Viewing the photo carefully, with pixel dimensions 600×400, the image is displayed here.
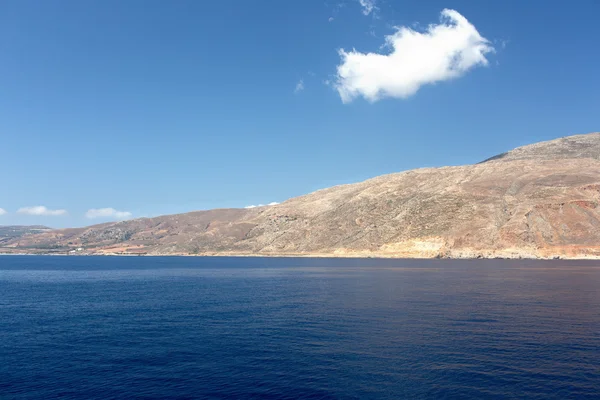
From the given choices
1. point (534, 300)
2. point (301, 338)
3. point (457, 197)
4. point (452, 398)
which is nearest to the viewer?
point (452, 398)

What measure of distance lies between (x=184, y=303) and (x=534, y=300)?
44.9m

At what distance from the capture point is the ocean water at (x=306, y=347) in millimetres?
26859

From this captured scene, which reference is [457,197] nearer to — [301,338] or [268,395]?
[301,338]

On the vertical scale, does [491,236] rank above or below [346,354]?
above

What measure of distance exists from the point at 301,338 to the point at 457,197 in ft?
565

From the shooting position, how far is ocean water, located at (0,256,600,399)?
2686 centimetres

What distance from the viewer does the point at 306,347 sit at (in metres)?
35.4

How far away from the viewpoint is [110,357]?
109 ft

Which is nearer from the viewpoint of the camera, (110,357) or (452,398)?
(452,398)

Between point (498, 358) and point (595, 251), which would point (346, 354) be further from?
point (595, 251)

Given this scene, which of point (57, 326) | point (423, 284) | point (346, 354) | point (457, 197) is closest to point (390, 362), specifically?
point (346, 354)

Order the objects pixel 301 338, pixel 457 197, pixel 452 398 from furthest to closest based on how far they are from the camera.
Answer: pixel 457 197
pixel 301 338
pixel 452 398

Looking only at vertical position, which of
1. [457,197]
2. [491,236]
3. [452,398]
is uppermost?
[457,197]

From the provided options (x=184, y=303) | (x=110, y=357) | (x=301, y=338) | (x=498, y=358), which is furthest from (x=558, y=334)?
(x=184, y=303)
